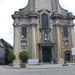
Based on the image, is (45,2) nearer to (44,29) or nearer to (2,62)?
(44,29)

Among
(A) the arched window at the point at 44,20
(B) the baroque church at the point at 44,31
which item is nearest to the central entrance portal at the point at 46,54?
(B) the baroque church at the point at 44,31

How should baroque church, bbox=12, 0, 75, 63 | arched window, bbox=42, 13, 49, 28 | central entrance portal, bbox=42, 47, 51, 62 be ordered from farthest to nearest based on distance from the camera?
1. arched window, bbox=42, 13, 49, 28
2. central entrance portal, bbox=42, 47, 51, 62
3. baroque church, bbox=12, 0, 75, 63

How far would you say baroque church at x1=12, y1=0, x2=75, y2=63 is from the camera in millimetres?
39562

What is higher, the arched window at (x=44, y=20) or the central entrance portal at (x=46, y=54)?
the arched window at (x=44, y=20)

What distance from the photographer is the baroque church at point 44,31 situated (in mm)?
39562

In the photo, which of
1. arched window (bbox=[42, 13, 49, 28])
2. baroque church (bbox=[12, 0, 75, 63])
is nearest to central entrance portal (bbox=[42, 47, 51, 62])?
baroque church (bbox=[12, 0, 75, 63])

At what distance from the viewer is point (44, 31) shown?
4094 centimetres

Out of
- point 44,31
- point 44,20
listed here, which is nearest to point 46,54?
point 44,31

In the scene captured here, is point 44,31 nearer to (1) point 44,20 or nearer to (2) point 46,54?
(1) point 44,20

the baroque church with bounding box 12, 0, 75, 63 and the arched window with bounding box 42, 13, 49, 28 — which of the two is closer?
the baroque church with bounding box 12, 0, 75, 63

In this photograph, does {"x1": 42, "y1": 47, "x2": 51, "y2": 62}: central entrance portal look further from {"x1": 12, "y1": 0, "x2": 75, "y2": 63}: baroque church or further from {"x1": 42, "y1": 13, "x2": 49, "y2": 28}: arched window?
{"x1": 42, "y1": 13, "x2": 49, "y2": 28}: arched window

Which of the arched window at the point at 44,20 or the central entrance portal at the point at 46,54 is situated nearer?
the central entrance portal at the point at 46,54

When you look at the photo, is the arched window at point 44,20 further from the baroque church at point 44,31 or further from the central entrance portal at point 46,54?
the central entrance portal at point 46,54

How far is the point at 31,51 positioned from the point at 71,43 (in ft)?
32.4
